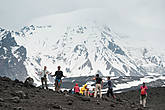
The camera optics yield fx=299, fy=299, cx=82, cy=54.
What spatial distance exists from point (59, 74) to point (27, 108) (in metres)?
10.5

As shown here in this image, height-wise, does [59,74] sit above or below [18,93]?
above

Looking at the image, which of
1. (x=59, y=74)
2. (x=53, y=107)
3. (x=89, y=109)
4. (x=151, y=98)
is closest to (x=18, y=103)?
(x=53, y=107)

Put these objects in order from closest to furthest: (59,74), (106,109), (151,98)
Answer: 1. (106,109)
2. (59,74)
3. (151,98)

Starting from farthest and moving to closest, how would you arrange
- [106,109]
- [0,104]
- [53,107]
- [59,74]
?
[59,74] → [106,109] → [53,107] → [0,104]

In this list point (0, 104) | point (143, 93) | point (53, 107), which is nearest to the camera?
point (0, 104)

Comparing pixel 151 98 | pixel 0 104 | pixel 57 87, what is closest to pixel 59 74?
pixel 57 87

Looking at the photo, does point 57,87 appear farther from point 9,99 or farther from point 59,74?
point 9,99

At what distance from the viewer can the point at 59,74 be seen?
81.1 ft

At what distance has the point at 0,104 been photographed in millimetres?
13945

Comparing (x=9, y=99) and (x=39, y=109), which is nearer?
(x=39, y=109)

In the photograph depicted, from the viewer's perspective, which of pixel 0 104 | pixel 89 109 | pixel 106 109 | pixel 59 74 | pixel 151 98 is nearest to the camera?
pixel 0 104

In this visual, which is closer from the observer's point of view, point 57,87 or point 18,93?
point 18,93

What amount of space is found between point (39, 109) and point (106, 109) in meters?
5.08

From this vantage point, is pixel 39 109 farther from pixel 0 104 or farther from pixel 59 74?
pixel 59 74
